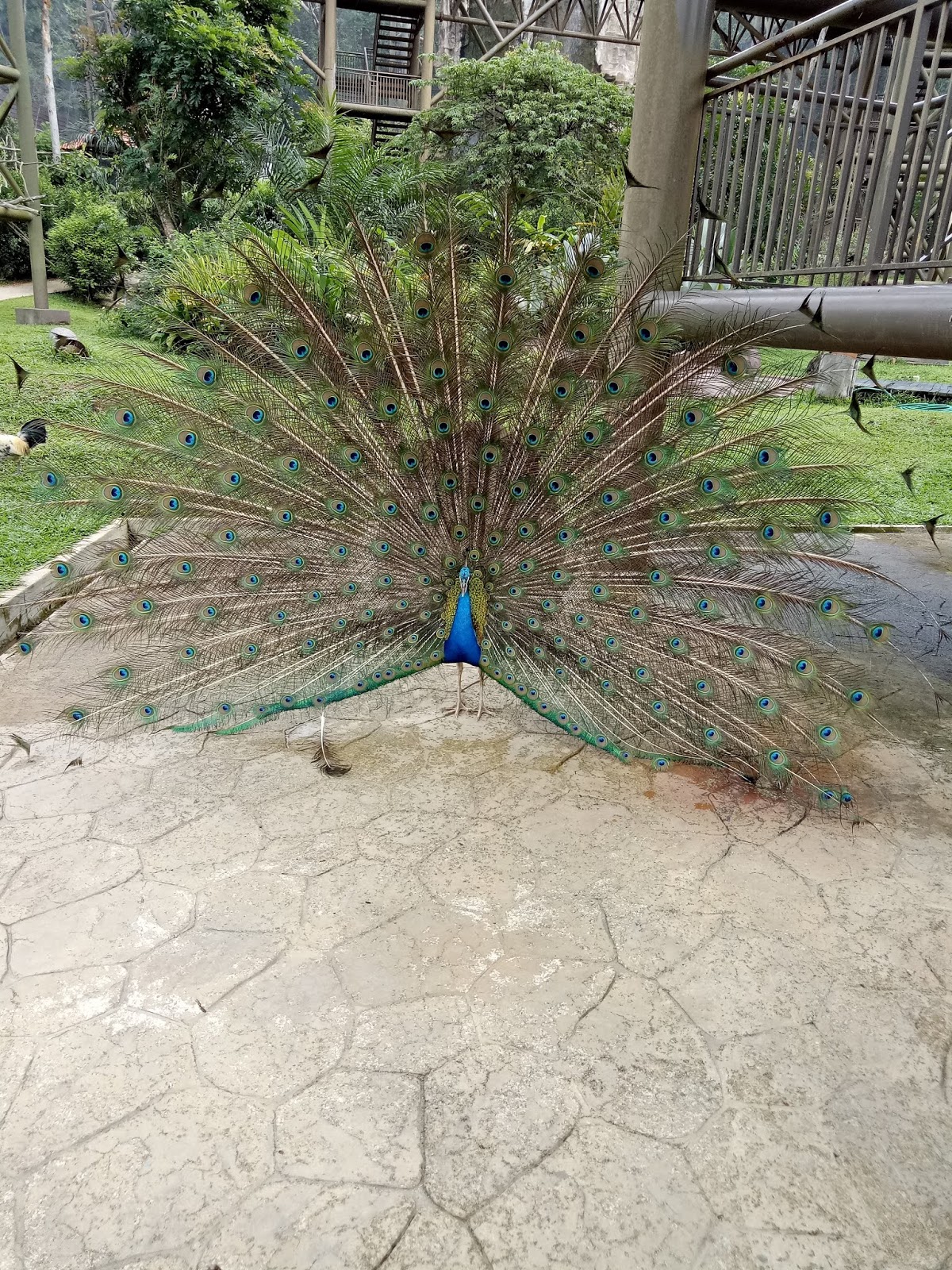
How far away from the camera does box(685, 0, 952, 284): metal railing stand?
3736mm

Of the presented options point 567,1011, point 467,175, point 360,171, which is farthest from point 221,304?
point 467,175

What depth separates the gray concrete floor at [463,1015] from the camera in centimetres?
200

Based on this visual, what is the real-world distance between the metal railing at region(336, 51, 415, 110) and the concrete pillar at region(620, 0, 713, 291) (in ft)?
69.9

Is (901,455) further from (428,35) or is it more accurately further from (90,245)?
(428,35)

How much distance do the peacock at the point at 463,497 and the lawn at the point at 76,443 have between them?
326 millimetres

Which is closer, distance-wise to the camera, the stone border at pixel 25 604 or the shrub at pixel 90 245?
→ the stone border at pixel 25 604

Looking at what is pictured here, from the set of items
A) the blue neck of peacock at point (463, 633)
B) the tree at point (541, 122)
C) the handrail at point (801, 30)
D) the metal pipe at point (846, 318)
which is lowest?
the blue neck of peacock at point (463, 633)

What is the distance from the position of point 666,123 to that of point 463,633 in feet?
10.9

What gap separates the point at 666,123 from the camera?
5.01m

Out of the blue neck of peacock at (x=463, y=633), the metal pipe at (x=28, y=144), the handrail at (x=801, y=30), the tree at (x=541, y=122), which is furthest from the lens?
the tree at (x=541, y=122)

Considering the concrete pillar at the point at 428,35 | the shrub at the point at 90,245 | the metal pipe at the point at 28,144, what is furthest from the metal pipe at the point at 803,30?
the concrete pillar at the point at 428,35

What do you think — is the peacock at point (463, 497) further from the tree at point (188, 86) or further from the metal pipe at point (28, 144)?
the tree at point (188, 86)

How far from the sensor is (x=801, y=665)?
11.6ft

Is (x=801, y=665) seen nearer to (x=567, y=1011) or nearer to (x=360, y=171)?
(x=567, y=1011)
